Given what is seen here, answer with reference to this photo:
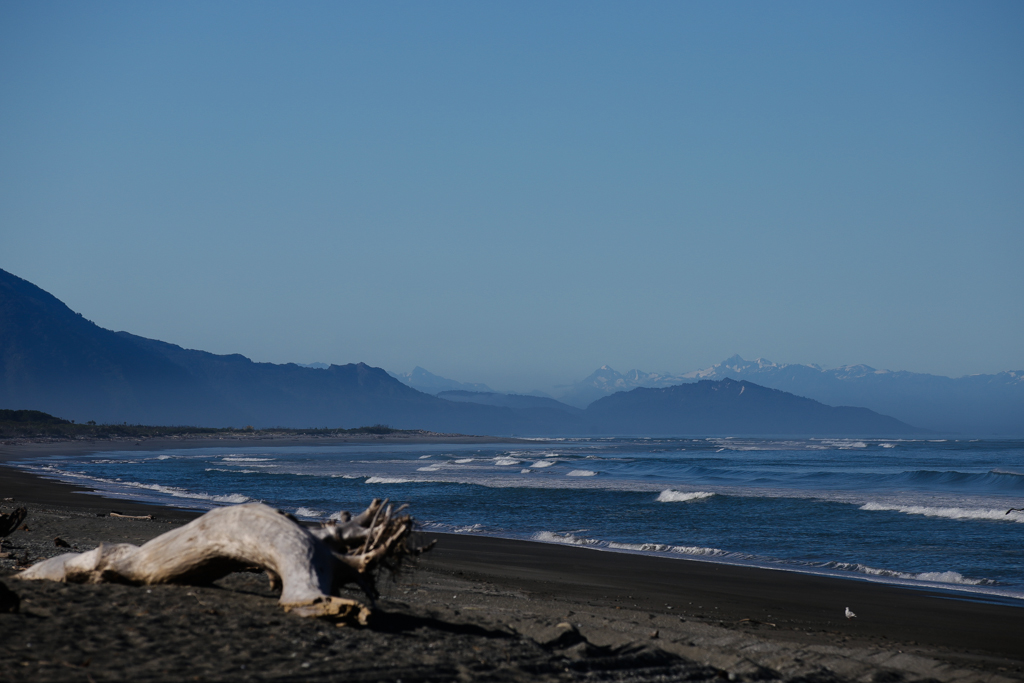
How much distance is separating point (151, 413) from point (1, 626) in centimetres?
18444

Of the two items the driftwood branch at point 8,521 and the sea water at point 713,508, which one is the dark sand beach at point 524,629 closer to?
the driftwood branch at point 8,521

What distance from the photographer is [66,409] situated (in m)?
159

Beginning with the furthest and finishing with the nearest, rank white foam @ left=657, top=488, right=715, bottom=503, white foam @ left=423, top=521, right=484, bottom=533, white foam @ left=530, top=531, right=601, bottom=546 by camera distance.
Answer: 1. white foam @ left=657, top=488, right=715, bottom=503
2. white foam @ left=423, top=521, right=484, bottom=533
3. white foam @ left=530, top=531, right=601, bottom=546

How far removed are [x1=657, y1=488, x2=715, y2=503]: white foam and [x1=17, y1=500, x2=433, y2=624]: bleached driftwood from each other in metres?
18.0

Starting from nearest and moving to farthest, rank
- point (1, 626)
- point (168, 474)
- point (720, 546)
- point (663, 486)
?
1. point (1, 626)
2. point (720, 546)
3. point (663, 486)
4. point (168, 474)

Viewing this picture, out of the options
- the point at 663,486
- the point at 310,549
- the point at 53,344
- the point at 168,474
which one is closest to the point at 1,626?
the point at 310,549

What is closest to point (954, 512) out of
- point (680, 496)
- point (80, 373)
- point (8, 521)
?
point (680, 496)

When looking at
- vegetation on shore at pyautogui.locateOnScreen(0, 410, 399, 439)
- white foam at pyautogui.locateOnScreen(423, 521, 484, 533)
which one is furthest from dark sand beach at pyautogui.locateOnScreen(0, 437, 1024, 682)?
vegetation on shore at pyautogui.locateOnScreen(0, 410, 399, 439)

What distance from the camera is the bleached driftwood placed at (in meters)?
5.33

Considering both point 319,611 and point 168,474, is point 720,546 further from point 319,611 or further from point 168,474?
point 168,474

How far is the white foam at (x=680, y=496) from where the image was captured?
22594 millimetres

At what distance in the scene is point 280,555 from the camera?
17.9 ft

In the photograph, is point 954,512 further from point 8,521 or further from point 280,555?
point 8,521

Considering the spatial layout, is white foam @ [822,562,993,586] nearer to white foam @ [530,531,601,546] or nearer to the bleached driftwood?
white foam @ [530,531,601,546]
